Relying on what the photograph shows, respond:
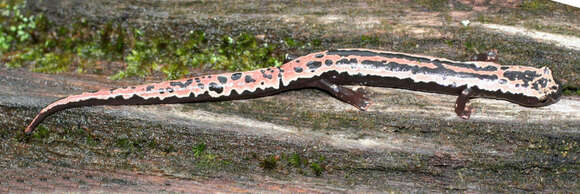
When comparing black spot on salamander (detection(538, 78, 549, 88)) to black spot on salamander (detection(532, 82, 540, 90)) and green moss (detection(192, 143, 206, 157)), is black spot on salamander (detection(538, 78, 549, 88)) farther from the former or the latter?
green moss (detection(192, 143, 206, 157))

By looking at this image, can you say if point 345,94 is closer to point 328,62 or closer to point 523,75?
point 328,62

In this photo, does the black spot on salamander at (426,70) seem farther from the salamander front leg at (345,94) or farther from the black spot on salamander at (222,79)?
the black spot on salamander at (222,79)

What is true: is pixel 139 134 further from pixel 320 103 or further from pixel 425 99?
pixel 425 99

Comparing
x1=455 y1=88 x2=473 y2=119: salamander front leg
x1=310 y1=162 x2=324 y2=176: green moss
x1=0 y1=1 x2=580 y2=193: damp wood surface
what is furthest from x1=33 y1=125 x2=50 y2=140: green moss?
x1=455 y1=88 x2=473 y2=119: salamander front leg

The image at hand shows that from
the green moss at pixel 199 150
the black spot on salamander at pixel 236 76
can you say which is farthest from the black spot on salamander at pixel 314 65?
the green moss at pixel 199 150

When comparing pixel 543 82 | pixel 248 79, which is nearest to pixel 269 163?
pixel 248 79

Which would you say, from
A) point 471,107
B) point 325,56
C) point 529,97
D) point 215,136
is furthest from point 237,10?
point 529,97
